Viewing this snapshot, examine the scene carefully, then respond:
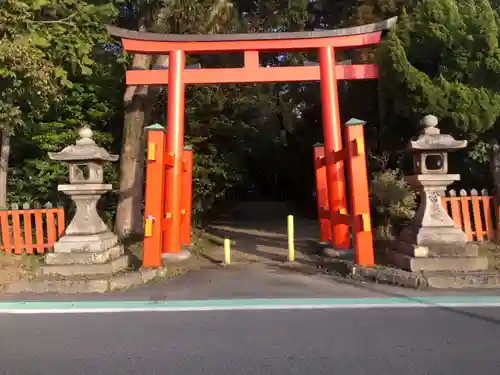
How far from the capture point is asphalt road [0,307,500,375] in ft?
12.3

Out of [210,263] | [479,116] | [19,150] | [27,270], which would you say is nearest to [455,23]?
[479,116]

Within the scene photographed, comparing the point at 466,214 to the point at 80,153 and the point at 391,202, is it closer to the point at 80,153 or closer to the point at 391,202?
the point at 391,202

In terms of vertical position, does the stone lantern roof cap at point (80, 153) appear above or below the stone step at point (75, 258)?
above

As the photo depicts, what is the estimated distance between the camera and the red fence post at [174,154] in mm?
8930

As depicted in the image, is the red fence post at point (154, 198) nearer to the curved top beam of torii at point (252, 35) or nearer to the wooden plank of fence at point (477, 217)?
the curved top beam of torii at point (252, 35)

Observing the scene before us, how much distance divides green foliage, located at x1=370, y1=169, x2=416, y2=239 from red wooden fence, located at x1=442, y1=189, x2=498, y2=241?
1.92 m

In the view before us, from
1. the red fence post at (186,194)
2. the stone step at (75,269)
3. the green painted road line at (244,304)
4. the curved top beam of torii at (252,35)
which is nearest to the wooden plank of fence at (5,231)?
the stone step at (75,269)

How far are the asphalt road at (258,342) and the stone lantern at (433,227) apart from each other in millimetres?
1619

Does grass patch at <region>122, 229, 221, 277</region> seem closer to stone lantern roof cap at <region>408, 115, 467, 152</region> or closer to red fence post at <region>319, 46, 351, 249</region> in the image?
red fence post at <region>319, 46, 351, 249</region>

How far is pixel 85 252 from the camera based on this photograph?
23.9 feet

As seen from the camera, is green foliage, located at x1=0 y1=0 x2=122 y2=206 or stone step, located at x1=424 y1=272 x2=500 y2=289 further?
green foliage, located at x1=0 y1=0 x2=122 y2=206

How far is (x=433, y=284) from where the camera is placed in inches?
259

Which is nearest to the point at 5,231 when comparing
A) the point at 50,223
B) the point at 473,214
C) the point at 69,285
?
the point at 50,223

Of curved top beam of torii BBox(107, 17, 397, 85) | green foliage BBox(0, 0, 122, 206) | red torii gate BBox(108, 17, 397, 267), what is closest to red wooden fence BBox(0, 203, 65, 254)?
green foliage BBox(0, 0, 122, 206)
